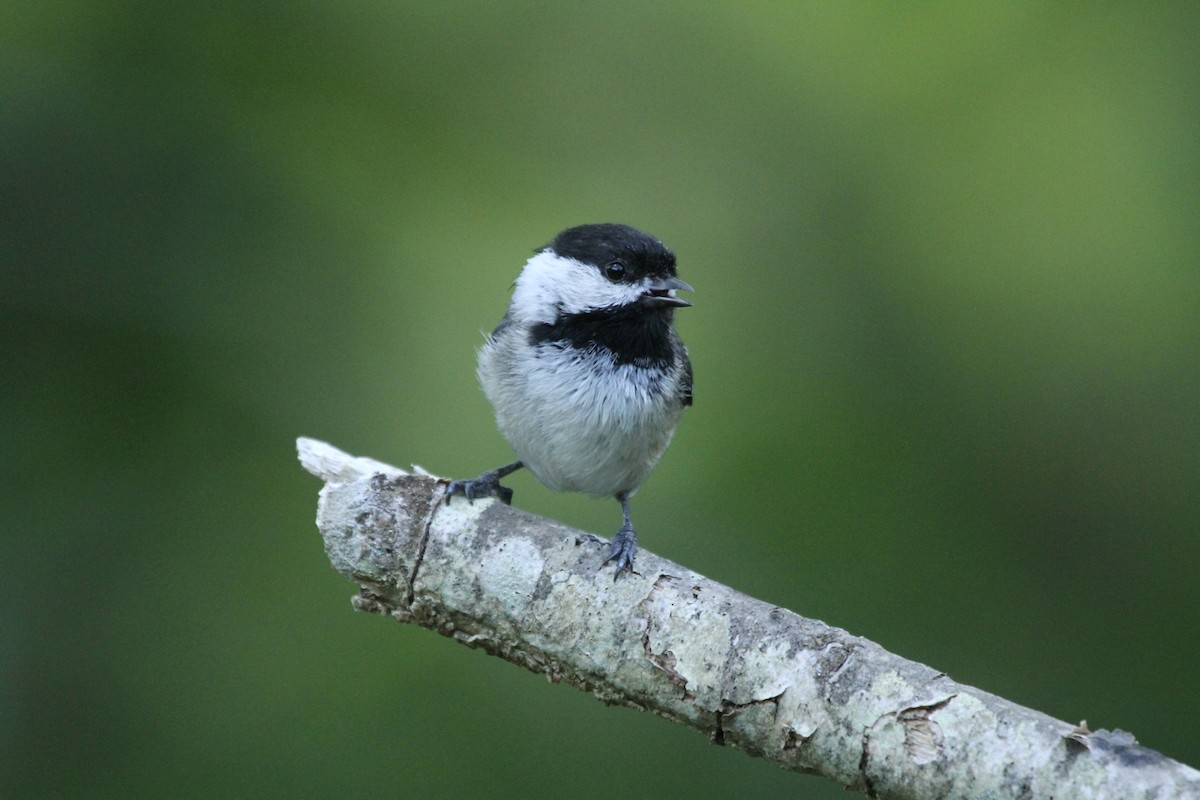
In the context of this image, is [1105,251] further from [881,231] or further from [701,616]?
[701,616]

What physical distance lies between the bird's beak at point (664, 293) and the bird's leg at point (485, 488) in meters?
0.68

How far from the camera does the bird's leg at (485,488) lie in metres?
2.53

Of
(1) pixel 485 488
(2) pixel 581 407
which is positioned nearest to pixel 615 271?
(2) pixel 581 407

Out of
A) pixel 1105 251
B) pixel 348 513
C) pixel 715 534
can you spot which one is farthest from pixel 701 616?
pixel 1105 251

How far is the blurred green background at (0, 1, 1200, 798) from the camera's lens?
11.9ft

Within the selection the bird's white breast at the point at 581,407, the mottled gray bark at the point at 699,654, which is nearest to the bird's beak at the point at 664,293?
the bird's white breast at the point at 581,407

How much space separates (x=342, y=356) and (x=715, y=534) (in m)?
1.60

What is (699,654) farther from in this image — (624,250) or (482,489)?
(624,250)

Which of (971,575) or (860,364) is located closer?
(971,575)

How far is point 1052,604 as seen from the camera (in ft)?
12.0

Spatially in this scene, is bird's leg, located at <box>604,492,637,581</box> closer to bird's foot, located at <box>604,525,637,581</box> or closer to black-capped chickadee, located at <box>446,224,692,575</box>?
bird's foot, located at <box>604,525,637,581</box>

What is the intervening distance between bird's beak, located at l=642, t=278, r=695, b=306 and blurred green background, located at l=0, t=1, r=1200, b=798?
0.93 metres

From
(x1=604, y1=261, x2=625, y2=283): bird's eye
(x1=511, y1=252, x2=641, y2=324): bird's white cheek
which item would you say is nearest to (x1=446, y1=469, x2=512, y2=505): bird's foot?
(x1=511, y1=252, x2=641, y2=324): bird's white cheek

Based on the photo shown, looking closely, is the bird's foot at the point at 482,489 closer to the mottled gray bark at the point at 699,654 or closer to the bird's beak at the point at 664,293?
the mottled gray bark at the point at 699,654
